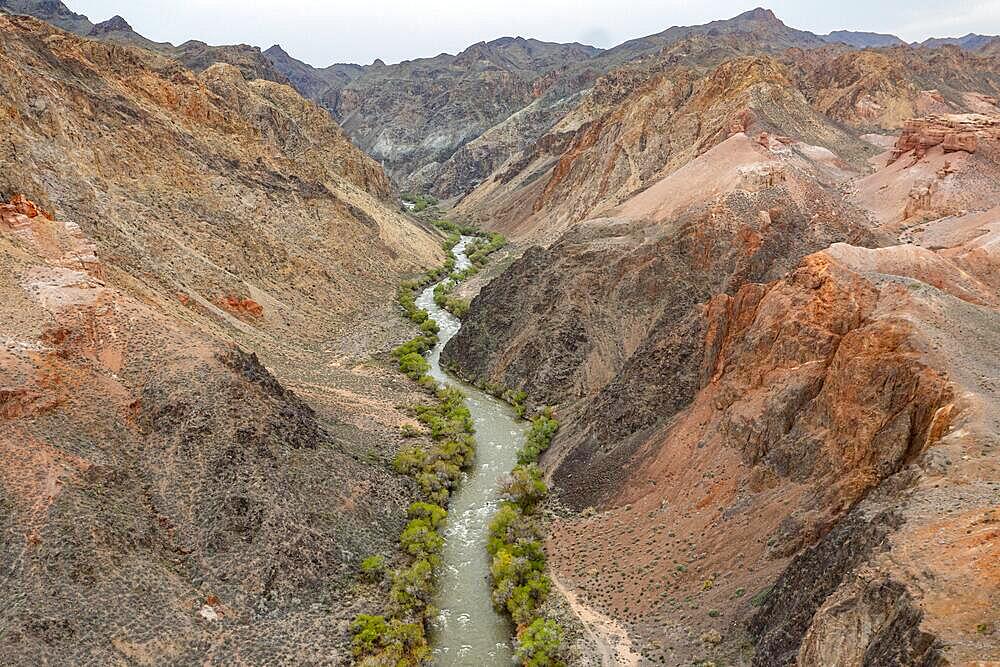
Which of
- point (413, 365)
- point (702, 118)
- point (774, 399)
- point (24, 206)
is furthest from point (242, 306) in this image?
point (702, 118)

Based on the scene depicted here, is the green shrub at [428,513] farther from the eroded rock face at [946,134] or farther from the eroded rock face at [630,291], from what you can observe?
the eroded rock face at [946,134]

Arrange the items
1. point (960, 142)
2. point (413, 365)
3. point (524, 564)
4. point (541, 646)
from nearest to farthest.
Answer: point (541, 646) → point (524, 564) → point (413, 365) → point (960, 142)

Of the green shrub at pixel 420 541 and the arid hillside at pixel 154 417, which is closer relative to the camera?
the arid hillside at pixel 154 417

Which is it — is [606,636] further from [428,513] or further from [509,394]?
[509,394]

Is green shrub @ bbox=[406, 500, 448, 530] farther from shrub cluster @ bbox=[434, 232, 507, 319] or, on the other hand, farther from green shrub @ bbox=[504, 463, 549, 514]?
shrub cluster @ bbox=[434, 232, 507, 319]

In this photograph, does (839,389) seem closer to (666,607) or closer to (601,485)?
(666,607)

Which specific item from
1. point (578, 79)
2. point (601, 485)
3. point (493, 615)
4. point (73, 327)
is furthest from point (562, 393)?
point (578, 79)

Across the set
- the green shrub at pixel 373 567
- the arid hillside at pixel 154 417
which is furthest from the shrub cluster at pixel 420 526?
the arid hillside at pixel 154 417
